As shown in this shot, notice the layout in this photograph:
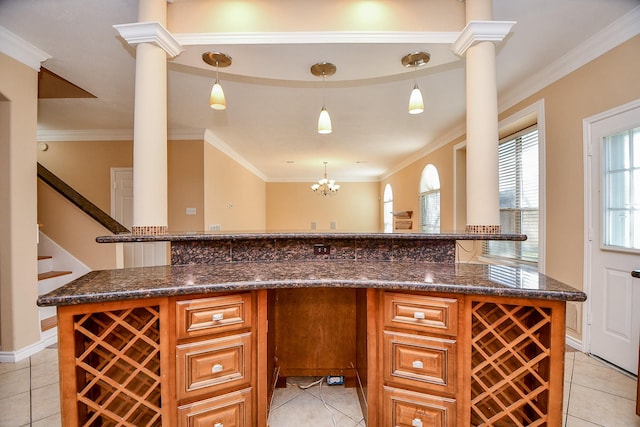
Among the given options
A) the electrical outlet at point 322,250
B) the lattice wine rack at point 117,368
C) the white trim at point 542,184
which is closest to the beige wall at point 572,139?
the white trim at point 542,184

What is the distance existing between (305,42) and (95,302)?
190 centimetres

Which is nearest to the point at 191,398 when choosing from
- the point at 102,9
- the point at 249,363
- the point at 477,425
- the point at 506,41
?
the point at 249,363

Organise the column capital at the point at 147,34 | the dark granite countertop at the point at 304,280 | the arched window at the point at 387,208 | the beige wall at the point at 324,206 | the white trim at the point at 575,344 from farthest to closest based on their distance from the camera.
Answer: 1. the beige wall at the point at 324,206
2. the arched window at the point at 387,208
3. the white trim at the point at 575,344
4. the column capital at the point at 147,34
5. the dark granite countertop at the point at 304,280

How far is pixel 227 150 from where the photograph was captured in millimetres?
5574

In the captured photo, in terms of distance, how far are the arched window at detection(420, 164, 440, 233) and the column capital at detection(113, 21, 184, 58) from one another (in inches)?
184

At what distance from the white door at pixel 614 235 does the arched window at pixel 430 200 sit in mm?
2943

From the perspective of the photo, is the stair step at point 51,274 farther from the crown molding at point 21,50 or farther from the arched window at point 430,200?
the arched window at point 430,200

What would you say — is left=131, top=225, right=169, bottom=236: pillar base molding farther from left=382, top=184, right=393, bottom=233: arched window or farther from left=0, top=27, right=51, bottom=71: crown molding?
left=382, top=184, right=393, bottom=233: arched window

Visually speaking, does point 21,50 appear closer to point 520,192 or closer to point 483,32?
point 483,32

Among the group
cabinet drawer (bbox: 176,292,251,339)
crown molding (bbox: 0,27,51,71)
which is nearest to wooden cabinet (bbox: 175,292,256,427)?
cabinet drawer (bbox: 176,292,251,339)

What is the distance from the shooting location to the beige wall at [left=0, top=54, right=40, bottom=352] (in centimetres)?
232

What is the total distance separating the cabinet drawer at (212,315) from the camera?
1.33 m

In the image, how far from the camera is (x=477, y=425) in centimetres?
147

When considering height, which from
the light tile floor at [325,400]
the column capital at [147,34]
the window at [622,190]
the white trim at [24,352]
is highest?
the column capital at [147,34]
